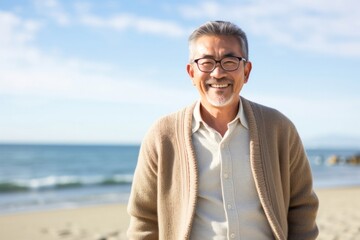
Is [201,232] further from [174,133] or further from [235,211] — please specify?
[174,133]

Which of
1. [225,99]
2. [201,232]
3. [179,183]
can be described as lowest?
[201,232]

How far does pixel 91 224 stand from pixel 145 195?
605 centimetres

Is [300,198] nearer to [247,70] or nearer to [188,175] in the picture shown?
[188,175]

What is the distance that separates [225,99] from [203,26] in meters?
0.34

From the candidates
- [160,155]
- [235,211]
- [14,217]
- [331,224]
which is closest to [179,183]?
[160,155]

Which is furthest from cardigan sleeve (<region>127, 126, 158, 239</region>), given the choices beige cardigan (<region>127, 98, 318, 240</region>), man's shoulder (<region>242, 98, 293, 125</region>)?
man's shoulder (<region>242, 98, 293, 125</region>)

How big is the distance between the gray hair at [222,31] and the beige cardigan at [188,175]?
0.29 metres

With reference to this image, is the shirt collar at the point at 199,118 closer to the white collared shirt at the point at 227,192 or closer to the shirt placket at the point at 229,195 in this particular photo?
the white collared shirt at the point at 227,192

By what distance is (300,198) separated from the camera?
2361 mm

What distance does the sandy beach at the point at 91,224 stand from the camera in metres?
7.08

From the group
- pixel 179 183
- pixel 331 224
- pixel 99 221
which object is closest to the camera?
pixel 179 183

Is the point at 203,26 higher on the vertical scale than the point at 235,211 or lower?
higher

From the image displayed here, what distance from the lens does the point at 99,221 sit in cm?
852

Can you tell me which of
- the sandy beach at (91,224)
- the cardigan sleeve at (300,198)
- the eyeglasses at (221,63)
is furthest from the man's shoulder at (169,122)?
the sandy beach at (91,224)
